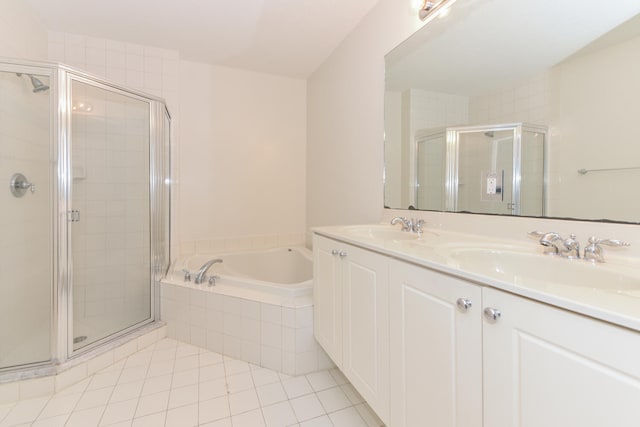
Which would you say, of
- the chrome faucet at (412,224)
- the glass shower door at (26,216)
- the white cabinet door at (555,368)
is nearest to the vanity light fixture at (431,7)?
the chrome faucet at (412,224)

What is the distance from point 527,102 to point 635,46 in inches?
11.5

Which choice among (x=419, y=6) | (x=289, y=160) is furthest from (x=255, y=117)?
(x=419, y=6)

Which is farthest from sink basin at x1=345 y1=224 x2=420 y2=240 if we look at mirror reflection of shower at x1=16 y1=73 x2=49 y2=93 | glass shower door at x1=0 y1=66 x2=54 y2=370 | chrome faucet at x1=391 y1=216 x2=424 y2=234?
mirror reflection of shower at x1=16 y1=73 x2=49 y2=93

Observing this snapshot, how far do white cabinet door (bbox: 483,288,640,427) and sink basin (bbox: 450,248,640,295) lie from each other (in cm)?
7

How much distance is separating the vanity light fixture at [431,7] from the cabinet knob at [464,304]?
4.39 ft

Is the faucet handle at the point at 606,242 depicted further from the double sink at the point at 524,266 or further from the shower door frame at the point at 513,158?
the shower door frame at the point at 513,158

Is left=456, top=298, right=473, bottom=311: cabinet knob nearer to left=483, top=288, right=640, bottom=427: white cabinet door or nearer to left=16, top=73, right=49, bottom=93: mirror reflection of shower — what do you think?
left=483, top=288, right=640, bottom=427: white cabinet door

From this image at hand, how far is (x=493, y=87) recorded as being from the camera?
118cm

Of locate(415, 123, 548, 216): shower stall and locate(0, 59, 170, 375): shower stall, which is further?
locate(0, 59, 170, 375): shower stall

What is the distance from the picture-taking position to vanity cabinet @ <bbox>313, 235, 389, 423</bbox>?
980 mm

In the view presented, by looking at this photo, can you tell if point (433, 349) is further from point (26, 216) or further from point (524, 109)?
point (26, 216)

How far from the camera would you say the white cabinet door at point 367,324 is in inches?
38.2

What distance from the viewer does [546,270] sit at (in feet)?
2.81

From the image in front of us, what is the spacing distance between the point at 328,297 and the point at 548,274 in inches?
33.6
